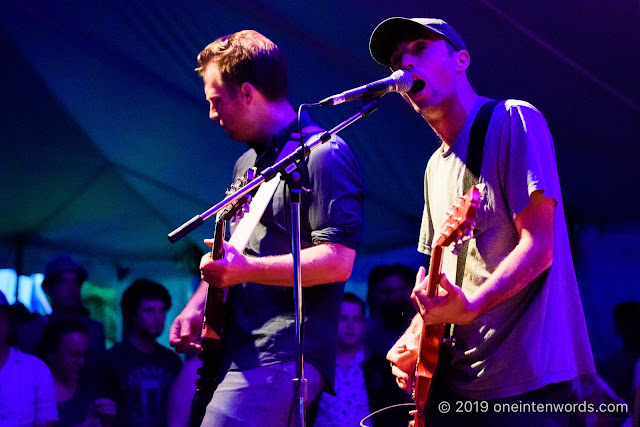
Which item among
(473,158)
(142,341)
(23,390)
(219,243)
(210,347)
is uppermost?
(142,341)

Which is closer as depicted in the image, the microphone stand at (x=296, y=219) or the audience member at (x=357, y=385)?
the microphone stand at (x=296, y=219)

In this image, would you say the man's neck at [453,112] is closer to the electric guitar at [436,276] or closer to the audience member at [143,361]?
the electric guitar at [436,276]

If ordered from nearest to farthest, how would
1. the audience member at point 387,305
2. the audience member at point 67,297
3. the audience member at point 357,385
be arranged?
the audience member at point 357,385 < the audience member at point 387,305 < the audience member at point 67,297

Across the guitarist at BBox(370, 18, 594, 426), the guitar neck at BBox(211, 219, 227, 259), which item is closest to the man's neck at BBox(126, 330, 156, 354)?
the guitar neck at BBox(211, 219, 227, 259)

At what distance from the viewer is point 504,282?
5.51 ft

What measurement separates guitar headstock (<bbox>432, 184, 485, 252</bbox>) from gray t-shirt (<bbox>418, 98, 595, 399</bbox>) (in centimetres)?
10

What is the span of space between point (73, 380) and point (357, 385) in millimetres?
1779

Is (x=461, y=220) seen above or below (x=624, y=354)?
below

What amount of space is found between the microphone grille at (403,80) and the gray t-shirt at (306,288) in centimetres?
39

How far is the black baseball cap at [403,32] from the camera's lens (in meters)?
2.01

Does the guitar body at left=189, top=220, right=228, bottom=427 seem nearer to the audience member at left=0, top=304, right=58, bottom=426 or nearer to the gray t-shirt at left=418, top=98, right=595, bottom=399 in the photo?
the gray t-shirt at left=418, top=98, right=595, bottom=399

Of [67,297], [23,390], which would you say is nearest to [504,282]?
[23,390]

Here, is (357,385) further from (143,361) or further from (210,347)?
(210,347)

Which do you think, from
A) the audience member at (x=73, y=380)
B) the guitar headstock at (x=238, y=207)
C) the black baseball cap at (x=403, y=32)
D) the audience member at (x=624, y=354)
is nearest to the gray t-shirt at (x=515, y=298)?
the black baseball cap at (x=403, y=32)
